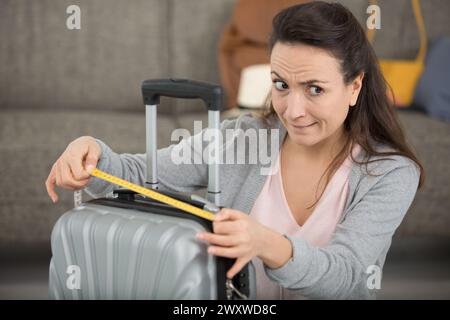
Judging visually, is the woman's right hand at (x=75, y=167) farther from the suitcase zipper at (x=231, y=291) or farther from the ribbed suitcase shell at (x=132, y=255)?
the suitcase zipper at (x=231, y=291)

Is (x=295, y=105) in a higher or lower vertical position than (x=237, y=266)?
higher

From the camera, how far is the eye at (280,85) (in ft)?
3.46

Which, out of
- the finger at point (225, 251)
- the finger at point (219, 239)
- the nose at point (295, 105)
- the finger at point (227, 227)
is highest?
the nose at point (295, 105)

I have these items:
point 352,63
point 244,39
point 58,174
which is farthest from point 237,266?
point 244,39

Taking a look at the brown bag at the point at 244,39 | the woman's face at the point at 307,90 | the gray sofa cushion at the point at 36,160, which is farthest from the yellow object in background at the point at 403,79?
the woman's face at the point at 307,90

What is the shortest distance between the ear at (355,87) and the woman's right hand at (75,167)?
441 mm

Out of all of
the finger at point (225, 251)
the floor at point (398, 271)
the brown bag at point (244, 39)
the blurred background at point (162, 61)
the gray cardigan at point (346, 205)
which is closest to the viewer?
the finger at point (225, 251)

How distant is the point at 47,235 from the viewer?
2244mm

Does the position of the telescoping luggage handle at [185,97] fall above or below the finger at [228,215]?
above

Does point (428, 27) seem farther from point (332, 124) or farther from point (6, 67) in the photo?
point (332, 124)

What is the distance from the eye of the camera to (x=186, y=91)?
89 cm

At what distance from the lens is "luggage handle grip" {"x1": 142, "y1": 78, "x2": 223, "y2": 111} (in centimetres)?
86

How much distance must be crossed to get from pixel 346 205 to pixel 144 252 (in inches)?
17.9

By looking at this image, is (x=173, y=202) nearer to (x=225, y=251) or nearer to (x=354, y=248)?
(x=225, y=251)
